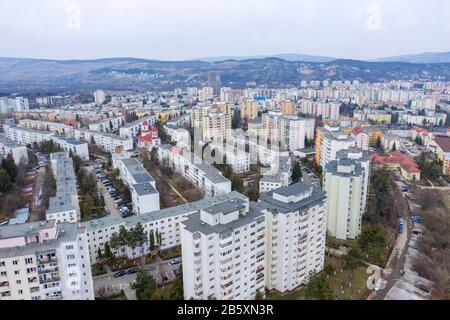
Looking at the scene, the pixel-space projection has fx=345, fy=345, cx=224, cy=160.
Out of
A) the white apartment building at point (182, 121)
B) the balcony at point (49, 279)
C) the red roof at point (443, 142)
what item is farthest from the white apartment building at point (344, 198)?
the white apartment building at point (182, 121)

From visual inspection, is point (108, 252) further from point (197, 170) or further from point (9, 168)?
point (9, 168)

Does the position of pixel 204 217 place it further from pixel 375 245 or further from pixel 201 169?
pixel 201 169

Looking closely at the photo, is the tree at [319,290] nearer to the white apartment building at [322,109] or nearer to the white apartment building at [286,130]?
the white apartment building at [286,130]

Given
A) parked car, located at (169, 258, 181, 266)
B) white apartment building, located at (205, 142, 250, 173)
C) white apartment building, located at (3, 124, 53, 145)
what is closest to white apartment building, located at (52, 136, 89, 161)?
white apartment building, located at (3, 124, 53, 145)

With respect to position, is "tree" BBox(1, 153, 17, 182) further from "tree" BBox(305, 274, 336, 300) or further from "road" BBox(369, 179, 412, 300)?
"road" BBox(369, 179, 412, 300)

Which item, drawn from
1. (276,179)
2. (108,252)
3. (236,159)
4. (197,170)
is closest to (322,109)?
(236,159)
